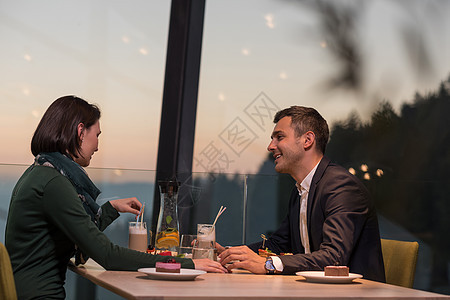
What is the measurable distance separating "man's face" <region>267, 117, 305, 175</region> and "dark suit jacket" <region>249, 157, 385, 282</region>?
0.45 ft

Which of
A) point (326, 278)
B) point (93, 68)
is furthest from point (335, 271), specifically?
point (93, 68)

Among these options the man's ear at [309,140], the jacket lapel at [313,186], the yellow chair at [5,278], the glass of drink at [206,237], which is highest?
the man's ear at [309,140]

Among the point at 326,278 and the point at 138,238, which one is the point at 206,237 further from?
the point at 326,278

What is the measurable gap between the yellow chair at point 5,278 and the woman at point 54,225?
263 mm

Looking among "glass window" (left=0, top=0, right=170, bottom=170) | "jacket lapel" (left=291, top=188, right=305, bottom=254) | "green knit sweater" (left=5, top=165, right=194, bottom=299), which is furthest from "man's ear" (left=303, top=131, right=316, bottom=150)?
"glass window" (left=0, top=0, right=170, bottom=170)

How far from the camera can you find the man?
2025 mm

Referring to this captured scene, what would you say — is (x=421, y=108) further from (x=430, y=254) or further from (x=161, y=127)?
(x=161, y=127)

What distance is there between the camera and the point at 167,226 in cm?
250

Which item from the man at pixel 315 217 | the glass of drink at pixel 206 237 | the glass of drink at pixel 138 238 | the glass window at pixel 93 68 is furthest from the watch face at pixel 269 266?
the glass window at pixel 93 68

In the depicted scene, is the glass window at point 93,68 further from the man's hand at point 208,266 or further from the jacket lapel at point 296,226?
the man's hand at point 208,266

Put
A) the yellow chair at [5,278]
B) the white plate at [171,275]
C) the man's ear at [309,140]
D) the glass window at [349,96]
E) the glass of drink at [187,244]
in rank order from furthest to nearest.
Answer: the glass window at [349,96] < the man's ear at [309,140] < the glass of drink at [187,244] < the white plate at [171,275] < the yellow chair at [5,278]

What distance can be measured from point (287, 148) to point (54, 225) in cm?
106

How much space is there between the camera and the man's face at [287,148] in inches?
101

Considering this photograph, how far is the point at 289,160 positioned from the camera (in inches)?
102
